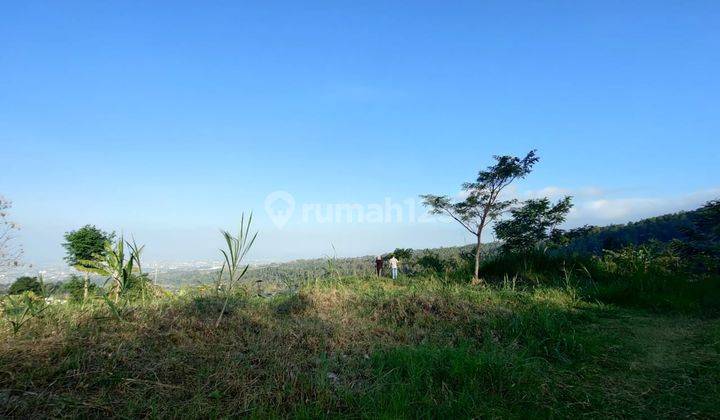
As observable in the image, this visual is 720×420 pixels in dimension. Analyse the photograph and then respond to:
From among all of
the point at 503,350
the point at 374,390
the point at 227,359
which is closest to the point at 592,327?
the point at 503,350

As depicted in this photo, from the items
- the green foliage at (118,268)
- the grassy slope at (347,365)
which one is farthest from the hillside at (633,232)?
the green foliage at (118,268)

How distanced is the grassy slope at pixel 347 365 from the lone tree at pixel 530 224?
10601mm

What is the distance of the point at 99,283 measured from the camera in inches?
168

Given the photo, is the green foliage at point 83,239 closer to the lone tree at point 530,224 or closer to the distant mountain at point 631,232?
the lone tree at point 530,224

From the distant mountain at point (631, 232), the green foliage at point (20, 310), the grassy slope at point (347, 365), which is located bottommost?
the grassy slope at point (347, 365)

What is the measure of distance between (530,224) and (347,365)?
46.5 ft

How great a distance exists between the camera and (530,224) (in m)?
15.4

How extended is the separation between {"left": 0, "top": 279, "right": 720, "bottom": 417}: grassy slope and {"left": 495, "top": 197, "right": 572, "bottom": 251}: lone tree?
417 inches

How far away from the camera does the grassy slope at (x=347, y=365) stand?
2.28m

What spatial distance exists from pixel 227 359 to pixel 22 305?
2.29m

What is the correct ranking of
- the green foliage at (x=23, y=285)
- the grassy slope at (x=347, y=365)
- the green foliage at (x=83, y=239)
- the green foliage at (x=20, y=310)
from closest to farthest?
the grassy slope at (x=347, y=365)
the green foliage at (x=20, y=310)
the green foliage at (x=23, y=285)
the green foliage at (x=83, y=239)

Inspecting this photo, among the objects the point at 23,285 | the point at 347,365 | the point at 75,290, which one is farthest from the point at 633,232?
the point at 23,285

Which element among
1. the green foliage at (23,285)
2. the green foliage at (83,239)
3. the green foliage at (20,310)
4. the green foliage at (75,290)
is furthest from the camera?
the green foliage at (83,239)

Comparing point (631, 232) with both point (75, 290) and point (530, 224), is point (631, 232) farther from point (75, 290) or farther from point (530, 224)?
point (75, 290)
